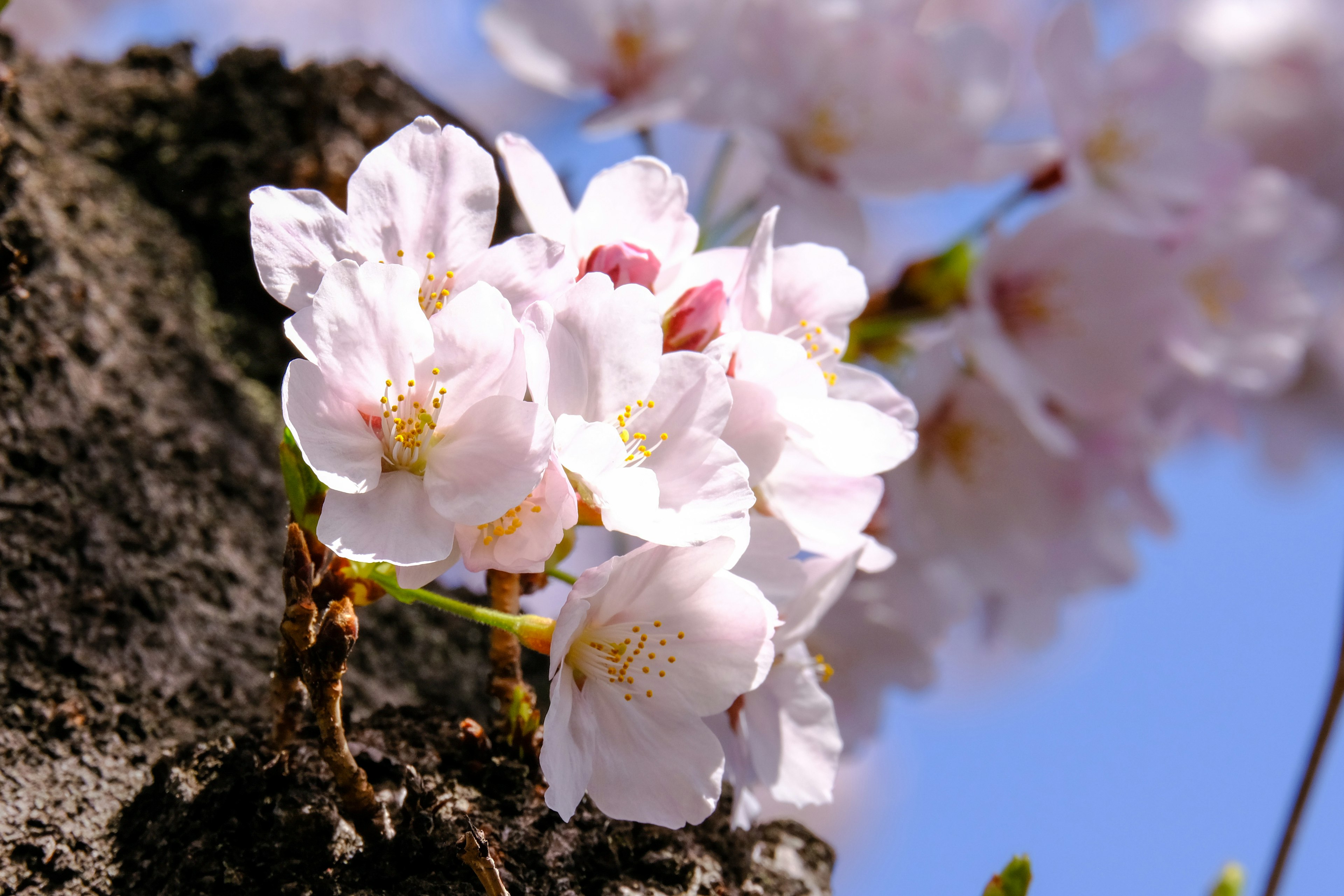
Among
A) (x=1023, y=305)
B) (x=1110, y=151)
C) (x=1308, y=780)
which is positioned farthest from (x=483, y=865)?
(x=1110, y=151)

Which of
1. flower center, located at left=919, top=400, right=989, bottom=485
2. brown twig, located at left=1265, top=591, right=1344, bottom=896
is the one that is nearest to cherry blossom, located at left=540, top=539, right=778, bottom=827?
brown twig, located at left=1265, top=591, right=1344, bottom=896

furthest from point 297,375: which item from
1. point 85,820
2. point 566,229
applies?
point 85,820

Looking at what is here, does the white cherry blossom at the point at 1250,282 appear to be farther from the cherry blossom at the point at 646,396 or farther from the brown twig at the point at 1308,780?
the cherry blossom at the point at 646,396

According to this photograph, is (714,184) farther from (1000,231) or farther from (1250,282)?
(1250,282)

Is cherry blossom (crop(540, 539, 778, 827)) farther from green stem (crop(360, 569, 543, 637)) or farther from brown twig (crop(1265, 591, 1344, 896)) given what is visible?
brown twig (crop(1265, 591, 1344, 896))

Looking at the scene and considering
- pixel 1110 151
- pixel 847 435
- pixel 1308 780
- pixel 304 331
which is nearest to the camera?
pixel 304 331

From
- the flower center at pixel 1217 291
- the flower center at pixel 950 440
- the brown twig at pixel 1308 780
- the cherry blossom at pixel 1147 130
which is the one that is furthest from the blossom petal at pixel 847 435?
the flower center at pixel 1217 291
